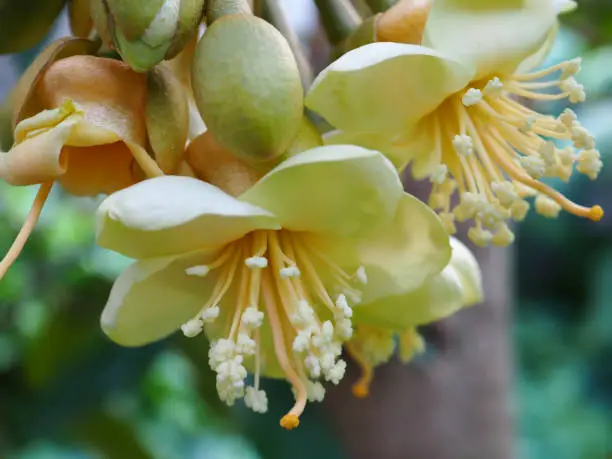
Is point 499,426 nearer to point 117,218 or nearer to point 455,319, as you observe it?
point 455,319

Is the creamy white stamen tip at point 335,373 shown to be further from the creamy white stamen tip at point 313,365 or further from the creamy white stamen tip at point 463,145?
the creamy white stamen tip at point 463,145

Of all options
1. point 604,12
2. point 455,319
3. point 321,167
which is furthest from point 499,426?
point 604,12

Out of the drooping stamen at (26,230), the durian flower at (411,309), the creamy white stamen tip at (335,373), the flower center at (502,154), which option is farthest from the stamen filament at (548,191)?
the drooping stamen at (26,230)

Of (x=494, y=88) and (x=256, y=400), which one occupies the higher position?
(x=494, y=88)

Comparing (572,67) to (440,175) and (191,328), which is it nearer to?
(440,175)

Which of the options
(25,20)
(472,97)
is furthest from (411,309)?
(25,20)
